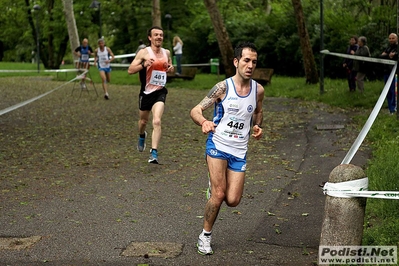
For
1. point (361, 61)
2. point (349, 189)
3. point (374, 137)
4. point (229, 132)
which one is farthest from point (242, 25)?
point (349, 189)

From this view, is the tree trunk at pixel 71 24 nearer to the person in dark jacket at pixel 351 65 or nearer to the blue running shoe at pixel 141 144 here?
the person in dark jacket at pixel 351 65

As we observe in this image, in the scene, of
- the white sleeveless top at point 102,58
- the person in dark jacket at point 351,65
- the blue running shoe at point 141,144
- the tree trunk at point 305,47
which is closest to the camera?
the blue running shoe at point 141,144

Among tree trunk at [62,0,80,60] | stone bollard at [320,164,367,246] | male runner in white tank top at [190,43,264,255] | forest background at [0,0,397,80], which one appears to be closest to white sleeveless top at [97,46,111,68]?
forest background at [0,0,397,80]

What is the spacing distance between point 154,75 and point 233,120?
18.9 feet

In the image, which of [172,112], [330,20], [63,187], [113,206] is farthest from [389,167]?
[330,20]

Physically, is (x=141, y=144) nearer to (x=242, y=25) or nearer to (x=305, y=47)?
(x=305, y=47)

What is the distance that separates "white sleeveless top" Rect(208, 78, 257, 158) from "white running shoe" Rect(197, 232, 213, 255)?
0.80 meters

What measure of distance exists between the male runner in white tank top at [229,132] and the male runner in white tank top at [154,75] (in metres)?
5.28

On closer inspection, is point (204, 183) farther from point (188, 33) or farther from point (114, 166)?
point (188, 33)

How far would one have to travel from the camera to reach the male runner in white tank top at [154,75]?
12.8 m

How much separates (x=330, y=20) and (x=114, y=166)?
2377 cm

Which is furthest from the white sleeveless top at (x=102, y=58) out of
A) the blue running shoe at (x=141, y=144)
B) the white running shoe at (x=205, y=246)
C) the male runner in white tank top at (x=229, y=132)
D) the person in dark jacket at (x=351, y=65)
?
the white running shoe at (x=205, y=246)

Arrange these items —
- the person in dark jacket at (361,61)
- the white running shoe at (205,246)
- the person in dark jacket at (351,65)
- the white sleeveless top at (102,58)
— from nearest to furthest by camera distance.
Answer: the white running shoe at (205,246) < the person in dark jacket at (361,61) < the person in dark jacket at (351,65) < the white sleeveless top at (102,58)

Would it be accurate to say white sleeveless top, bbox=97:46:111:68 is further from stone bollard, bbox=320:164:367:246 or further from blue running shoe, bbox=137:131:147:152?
stone bollard, bbox=320:164:367:246
